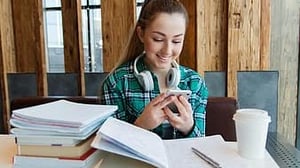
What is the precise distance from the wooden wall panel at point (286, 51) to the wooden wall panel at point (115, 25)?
3.61ft

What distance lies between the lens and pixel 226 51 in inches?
101

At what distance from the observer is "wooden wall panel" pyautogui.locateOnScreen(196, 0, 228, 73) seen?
8.44 ft

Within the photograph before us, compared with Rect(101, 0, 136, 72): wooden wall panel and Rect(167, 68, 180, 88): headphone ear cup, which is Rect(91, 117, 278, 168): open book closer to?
Rect(167, 68, 180, 88): headphone ear cup

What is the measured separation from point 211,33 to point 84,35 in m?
1.06

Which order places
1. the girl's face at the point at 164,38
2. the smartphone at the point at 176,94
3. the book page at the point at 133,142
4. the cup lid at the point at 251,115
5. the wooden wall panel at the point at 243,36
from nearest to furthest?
the book page at the point at 133,142, the cup lid at the point at 251,115, the smartphone at the point at 176,94, the girl's face at the point at 164,38, the wooden wall panel at the point at 243,36

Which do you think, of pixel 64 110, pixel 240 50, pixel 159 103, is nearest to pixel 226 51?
pixel 240 50

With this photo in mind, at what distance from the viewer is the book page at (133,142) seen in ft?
2.80

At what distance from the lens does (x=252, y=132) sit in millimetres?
971

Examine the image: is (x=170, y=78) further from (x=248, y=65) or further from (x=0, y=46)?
(x=0, y=46)

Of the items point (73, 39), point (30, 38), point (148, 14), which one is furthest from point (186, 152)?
point (30, 38)

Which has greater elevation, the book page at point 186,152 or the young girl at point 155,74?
the young girl at point 155,74

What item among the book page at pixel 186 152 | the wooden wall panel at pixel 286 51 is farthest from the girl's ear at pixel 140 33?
the wooden wall panel at pixel 286 51

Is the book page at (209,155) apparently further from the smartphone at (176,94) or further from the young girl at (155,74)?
the young girl at (155,74)

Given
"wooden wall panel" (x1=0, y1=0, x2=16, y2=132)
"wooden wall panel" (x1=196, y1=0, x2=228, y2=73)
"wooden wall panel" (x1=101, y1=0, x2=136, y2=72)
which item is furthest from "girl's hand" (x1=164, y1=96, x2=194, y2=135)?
"wooden wall panel" (x1=0, y1=0, x2=16, y2=132)
